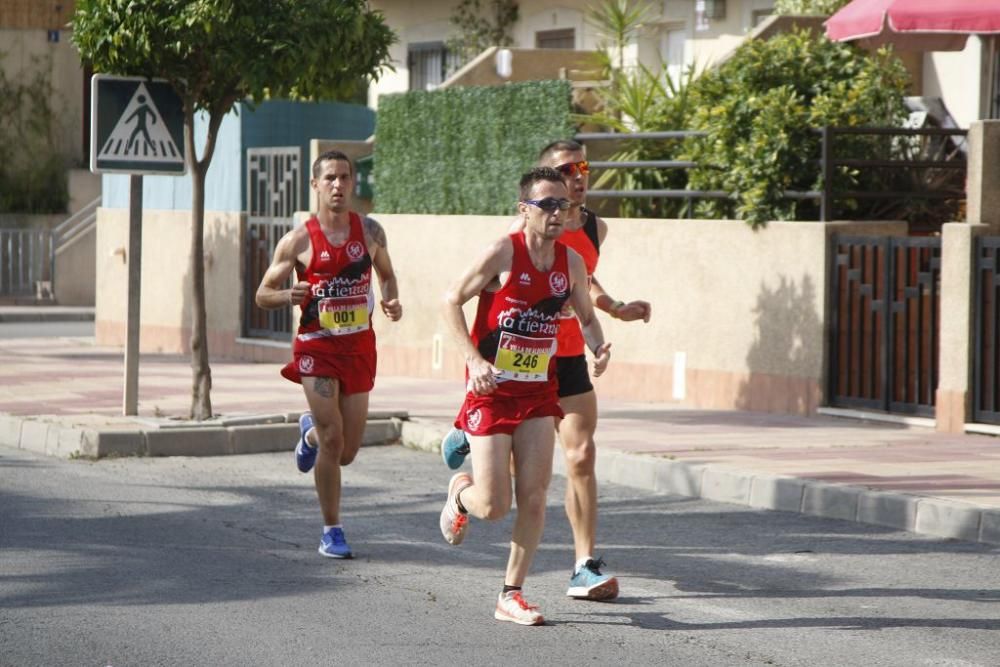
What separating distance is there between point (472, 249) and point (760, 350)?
3748 millimetres

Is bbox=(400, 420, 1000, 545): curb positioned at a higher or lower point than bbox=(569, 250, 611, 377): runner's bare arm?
lower

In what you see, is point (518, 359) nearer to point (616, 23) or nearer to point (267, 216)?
point (267, 216)

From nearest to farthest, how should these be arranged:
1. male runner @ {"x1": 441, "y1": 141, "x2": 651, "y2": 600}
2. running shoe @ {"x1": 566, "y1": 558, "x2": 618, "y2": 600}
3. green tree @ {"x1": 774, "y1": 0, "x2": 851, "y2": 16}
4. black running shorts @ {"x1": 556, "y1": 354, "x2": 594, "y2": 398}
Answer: running shoe @ {"x1": 566, "y1": 558, "x2": 618, "y2": 600} → male runner @ {"x1": 441, "y1": 141, "x2": 651, "y2": 600} → black running shorts @ {"x1": 556, "y1": 354, "x2": 594, "y2": 398} → green tree @ {"x1": 774, "y1": 0, "x2": 851, "y2": 16}

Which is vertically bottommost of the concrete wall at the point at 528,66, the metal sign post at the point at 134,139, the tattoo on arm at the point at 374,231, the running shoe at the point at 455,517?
the running shoe at the point at 455,517

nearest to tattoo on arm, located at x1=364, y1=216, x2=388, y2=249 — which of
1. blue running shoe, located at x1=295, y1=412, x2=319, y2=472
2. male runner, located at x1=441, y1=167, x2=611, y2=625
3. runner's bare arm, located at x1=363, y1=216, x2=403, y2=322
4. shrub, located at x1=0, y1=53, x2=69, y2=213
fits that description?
runner's bare arm, located at x1=363, y1=216, x2=403, y2=322

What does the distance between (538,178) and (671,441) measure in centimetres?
535

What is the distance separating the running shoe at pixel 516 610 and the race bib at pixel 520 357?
33.9 inches

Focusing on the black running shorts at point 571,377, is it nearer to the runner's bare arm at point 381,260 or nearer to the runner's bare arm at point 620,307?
the runner's bare arm at point 620,307

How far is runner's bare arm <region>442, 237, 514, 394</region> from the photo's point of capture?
709cm

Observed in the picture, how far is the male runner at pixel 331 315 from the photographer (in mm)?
8602

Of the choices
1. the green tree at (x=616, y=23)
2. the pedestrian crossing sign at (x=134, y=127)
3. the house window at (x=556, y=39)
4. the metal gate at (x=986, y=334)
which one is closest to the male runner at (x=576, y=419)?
the metal gate at (x=986, y=334)

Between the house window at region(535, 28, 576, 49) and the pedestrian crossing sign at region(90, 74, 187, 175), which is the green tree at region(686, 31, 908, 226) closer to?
the pedestrian crossing sign at region(90, 74, 187, 175)

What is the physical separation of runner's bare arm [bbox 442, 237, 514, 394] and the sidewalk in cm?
338

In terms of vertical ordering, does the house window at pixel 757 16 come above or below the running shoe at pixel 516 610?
above
